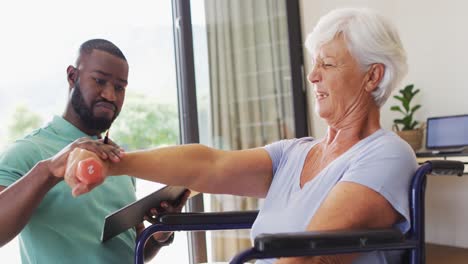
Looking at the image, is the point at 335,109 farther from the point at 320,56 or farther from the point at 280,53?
the point at 280,53

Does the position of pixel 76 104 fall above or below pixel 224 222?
above

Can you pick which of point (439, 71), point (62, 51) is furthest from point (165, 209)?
point (439, 71)

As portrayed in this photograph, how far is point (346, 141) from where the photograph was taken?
4.28 ft

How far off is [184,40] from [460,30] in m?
1.85

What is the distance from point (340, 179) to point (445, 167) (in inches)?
9.0

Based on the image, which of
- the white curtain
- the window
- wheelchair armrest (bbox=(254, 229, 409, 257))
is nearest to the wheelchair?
wheelchair armrest (bbox=(254, 229, 409, 257))

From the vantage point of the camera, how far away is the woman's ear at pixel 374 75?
1.27 meters

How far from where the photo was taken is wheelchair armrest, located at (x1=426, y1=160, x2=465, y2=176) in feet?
3.76

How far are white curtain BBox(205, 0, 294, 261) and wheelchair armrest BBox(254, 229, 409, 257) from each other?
93.2 inches

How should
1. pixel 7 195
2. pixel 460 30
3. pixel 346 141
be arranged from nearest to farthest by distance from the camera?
1. pixel 7 195
2. pixel 346 141
3. pixel 460 30

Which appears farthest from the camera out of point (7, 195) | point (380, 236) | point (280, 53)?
Result: point (280, 53)

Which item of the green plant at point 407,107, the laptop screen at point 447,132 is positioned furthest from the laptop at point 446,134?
the green plant at point 407,107

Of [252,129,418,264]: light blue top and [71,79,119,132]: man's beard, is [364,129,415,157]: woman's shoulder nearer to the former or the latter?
[252,129,418,264]: light blue top

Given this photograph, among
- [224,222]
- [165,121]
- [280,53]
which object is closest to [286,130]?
[280,53]
